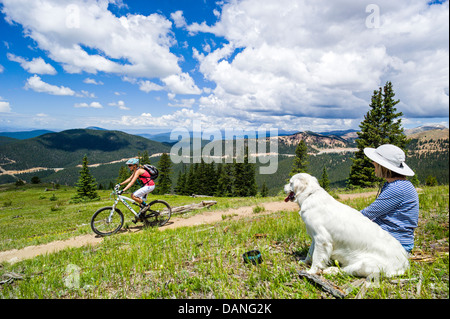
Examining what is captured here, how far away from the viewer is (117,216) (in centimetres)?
990

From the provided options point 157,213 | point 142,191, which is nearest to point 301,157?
point 157,213

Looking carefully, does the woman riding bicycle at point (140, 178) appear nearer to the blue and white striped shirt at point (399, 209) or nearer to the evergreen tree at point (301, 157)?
the blue and white striped shirt at point (399, 209)

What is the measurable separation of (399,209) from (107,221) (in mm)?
10364

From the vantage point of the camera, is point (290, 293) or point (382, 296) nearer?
point (382, 296)

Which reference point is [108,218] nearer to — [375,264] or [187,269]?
[187,269]

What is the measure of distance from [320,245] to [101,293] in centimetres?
390

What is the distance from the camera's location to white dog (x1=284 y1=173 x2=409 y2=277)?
3.17 meters

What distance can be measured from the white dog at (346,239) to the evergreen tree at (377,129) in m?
34.5

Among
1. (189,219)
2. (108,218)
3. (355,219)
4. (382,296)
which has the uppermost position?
(355,219)

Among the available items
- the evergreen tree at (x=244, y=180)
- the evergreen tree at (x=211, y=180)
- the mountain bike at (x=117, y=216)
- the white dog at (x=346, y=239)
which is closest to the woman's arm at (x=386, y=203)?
the white dog at (x=346, y=239)

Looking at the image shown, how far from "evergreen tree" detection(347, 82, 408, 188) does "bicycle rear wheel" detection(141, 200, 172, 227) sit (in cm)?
3214

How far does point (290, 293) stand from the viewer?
312 cm

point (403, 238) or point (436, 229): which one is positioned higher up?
point (403, 238)
